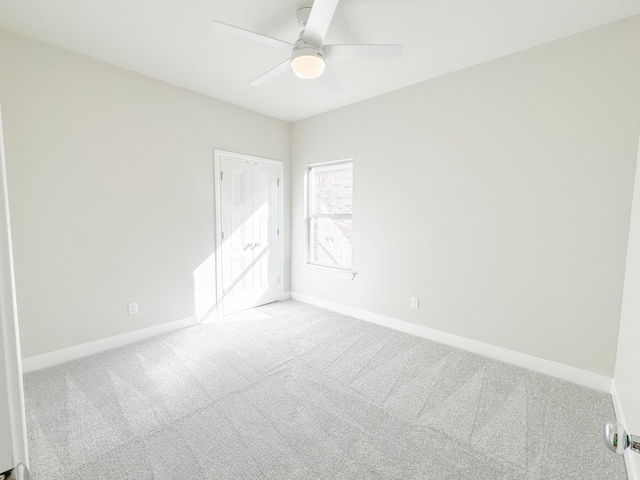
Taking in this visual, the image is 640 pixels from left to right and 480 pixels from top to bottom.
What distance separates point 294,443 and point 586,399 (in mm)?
2173

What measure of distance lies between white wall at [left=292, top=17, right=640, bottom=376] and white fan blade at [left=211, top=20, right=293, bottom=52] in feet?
5.69

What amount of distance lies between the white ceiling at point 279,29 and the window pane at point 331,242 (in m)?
1.86

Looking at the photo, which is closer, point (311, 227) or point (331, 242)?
point (331, 242)

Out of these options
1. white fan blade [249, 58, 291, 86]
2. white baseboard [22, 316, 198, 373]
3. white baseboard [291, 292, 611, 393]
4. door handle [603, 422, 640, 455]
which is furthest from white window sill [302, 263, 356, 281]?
door handle [603, 422, 640, 455]

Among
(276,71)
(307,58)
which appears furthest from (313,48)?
(276,71)

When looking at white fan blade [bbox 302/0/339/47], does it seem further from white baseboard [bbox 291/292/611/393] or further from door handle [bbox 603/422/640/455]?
white baseboard [bbox 291/292/611/393]

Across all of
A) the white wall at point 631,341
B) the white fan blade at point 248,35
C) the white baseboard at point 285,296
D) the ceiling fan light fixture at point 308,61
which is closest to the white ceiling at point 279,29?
the white fan blade at point 248,35

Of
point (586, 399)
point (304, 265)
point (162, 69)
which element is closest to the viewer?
point (586, 399)

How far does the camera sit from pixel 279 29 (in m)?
2.27

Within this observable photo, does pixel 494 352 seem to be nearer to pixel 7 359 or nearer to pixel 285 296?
pixel 285 296

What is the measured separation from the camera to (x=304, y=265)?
14.6ft

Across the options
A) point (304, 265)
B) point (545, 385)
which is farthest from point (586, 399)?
point (304, 265)

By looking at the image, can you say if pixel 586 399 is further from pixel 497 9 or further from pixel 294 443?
pixel 497 9

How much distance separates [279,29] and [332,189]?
218 cm
